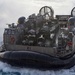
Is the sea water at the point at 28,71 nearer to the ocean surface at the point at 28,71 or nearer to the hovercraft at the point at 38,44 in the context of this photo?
the ocean surface at the point at 28,71

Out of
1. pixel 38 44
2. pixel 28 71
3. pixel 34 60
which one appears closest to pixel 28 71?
pixel 28 71

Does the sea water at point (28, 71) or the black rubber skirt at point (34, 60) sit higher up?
the black rubber skirt at point (34, 60)

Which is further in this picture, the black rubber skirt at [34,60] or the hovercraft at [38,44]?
the hovercraft at [38,44]

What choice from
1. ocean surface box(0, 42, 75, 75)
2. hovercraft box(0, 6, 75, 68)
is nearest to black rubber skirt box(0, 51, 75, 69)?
hovercraft box(0, 6, 75, 68)

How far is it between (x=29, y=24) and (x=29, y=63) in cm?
337

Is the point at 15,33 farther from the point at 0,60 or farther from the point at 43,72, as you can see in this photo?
the point at 43,72

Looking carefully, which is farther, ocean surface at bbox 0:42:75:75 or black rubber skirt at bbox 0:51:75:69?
ocean surface at bbox 0:42:75:75

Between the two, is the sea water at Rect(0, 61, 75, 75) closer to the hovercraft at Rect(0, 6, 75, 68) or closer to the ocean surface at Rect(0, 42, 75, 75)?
the ocean surface at Rect(0, 42, 75, 75)

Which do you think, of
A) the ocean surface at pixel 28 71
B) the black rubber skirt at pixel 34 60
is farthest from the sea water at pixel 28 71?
the black rubber skirt at pixel 34 60

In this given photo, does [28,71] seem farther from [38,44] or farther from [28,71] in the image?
[38,44]

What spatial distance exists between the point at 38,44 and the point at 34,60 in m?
1.86

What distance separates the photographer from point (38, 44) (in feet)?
47.6

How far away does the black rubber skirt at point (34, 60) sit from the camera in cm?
1274

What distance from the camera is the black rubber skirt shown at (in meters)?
12.7
